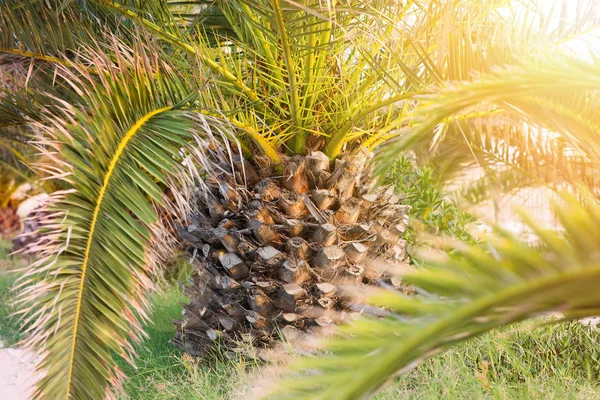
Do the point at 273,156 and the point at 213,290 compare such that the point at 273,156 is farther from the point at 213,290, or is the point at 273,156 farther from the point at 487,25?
the point at 487,25

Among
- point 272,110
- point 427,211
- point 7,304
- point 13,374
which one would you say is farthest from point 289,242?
point 7,304

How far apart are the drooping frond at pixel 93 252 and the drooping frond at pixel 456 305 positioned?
966 mm

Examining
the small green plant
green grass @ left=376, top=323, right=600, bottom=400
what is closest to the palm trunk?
green grass @ left=376, top=323, right=600, bottom=400

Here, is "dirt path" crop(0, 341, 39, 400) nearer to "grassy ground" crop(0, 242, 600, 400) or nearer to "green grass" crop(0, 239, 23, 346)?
"green grass" crop(0, 239, 23, 346)

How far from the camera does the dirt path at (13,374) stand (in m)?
3.66

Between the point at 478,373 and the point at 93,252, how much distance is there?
5.66ft

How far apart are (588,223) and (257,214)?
214 cm

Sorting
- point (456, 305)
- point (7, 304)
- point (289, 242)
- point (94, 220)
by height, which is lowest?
point (7, 304)

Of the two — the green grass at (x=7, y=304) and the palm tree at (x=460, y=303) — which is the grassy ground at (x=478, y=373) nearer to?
the green grass at (x=7, y=304)

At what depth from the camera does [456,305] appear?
4.64 feet

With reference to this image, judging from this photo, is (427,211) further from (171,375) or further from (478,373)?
(171,375)

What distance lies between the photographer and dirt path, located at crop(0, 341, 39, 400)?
144 inches

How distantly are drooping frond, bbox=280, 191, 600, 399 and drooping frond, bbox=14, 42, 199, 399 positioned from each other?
38.0 inches

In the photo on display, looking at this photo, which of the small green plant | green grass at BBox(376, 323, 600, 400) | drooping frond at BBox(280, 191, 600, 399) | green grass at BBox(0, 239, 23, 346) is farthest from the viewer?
green grass at BBox(0, 239, 23, 346)
